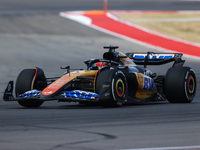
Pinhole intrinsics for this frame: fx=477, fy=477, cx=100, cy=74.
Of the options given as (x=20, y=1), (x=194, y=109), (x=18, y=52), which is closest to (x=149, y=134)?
(x=194, y=109)

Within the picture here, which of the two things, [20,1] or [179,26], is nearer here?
[179,26]

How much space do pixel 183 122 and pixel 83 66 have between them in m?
10.5

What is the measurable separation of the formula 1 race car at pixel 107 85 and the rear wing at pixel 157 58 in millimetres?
113

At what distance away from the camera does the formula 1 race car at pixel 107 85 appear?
29.5 ft

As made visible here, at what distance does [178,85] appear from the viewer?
389 inches

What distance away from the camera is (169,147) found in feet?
18.4

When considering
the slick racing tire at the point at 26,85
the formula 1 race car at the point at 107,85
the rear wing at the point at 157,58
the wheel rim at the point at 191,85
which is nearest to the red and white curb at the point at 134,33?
the rear wing at the point at 157,58

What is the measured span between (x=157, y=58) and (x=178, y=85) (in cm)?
175

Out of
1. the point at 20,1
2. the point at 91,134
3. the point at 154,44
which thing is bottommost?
the point at 91,134

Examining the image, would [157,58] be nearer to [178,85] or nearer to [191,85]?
[191,85]

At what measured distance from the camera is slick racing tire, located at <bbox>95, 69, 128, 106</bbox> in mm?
8953

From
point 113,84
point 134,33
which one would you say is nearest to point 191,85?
point 113,84

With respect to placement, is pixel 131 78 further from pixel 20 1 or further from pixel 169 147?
pixel 20 1

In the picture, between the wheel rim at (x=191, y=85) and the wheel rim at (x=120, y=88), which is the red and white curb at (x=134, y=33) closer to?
the wheel rim at (x=191, y=85)
